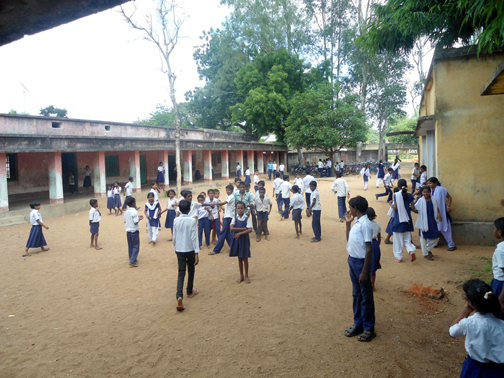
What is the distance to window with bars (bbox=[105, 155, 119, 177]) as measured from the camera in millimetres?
20469

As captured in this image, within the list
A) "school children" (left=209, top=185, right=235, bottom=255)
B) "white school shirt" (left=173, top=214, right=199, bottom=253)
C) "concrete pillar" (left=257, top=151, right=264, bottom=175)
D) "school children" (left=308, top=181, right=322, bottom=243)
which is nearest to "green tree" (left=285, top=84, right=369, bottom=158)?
"concrete pillar" (left=257, top=151, right=264, bottom=175)

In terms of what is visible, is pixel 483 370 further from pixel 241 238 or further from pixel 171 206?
pixel 171 206

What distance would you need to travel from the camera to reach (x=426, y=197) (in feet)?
22.4

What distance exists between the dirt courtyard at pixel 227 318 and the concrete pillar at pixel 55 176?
7.20 metres

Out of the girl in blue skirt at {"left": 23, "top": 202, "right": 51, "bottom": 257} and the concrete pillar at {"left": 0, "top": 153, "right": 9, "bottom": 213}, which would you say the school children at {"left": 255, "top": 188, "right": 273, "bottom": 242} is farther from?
the concrete pillar at {"left": 0, "top": 153, "right": 9, "bottom": 213}

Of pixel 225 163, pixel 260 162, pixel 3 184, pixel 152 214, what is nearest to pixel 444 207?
pixel 152 214

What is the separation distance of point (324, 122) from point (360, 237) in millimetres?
24018

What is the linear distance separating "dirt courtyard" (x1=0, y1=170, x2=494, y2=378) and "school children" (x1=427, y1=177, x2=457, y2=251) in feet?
0.96

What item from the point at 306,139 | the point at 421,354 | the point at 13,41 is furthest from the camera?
the point at 306,139

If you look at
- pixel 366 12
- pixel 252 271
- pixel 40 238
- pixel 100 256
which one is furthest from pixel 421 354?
pixel 366 12

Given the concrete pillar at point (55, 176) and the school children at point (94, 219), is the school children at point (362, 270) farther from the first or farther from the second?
the concrete pillar at point (55, 176)

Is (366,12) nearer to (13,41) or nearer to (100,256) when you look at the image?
(100,256)

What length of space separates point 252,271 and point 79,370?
3.69 metres

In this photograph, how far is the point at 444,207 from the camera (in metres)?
7.09
